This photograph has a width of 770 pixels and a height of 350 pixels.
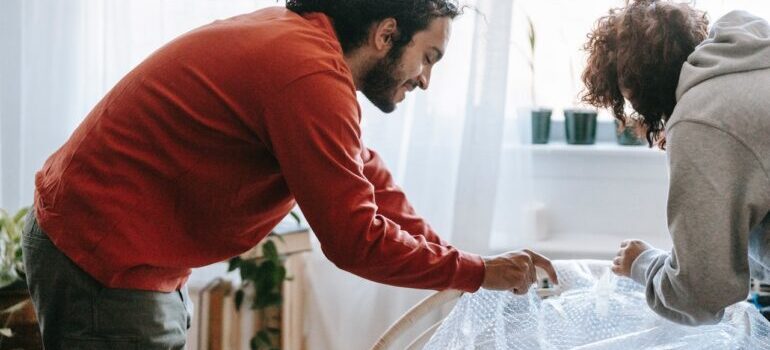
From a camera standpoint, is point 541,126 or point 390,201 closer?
point 390,201

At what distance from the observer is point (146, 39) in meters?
2.45

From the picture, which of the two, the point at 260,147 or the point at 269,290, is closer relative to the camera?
the point at 260,147

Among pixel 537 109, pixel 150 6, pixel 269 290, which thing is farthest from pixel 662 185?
pixel 150 6

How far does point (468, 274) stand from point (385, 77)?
12.7 inches

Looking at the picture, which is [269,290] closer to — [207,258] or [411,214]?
[411,214]

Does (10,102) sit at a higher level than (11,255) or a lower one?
higher

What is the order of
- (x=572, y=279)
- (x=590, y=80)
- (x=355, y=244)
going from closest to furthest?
(x=355, y=244) → (x=590, y=80) → (x=572, y=279)

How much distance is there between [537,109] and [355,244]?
1.16 metres

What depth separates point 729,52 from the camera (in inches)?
49.1

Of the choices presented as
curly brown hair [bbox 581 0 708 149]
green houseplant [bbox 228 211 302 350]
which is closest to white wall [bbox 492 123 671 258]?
green houseplant [bbox 228 211 302 350]

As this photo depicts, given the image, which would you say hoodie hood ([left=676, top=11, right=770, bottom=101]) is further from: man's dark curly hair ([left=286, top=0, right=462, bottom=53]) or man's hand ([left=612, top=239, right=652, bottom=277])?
man's dark curly hair ([left=286, top=0, right=462, bottom=53])

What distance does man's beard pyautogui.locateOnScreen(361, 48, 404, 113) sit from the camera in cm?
148

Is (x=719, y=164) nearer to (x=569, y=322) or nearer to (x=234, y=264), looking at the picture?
(x=569, y=322)

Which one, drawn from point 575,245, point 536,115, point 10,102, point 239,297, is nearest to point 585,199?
point 575,245
